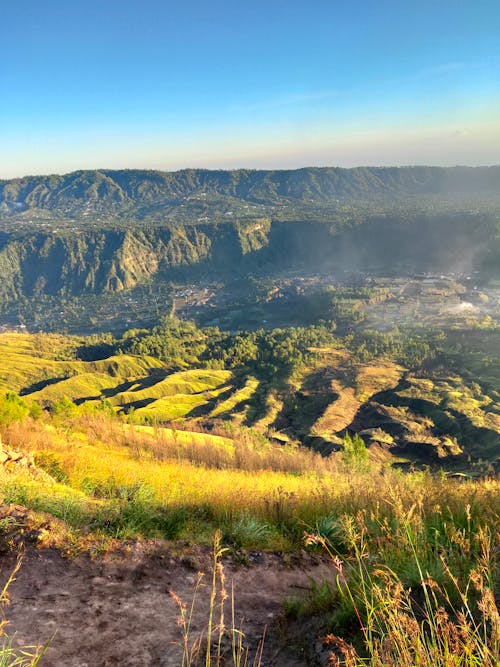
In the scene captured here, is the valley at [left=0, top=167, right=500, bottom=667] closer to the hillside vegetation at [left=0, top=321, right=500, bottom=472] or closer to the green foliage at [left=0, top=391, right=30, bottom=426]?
the green foliage at [left=0, top=391, right=30, bottom=426]

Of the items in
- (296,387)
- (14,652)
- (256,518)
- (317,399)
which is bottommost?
(296,387)

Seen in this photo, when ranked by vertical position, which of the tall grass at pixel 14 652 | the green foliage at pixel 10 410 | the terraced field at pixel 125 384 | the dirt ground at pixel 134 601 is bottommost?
the terraced field at pixel 125 384

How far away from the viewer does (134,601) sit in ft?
14.3

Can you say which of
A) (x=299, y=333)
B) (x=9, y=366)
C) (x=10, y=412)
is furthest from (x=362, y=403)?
(x=9, y=366)

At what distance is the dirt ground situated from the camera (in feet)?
11.7

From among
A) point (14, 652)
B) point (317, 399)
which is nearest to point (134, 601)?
point (14, 652)

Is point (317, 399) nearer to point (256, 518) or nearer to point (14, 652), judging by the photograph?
point (256, 518)

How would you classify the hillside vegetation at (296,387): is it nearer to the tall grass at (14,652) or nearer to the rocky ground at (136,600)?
the rocky ground at (136,600)

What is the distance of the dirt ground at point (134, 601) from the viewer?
3.55 metres

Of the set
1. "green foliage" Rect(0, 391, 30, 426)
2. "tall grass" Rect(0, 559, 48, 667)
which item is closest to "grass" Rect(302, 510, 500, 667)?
"tall grass" Rect(0, 559, 48, 667)

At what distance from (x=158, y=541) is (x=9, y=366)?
132 m

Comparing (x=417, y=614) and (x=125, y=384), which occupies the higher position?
(x=417, y=614)

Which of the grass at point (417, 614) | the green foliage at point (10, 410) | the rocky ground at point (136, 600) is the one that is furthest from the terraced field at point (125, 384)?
the grass at point (417, 614)

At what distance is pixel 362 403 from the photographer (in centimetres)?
9206
